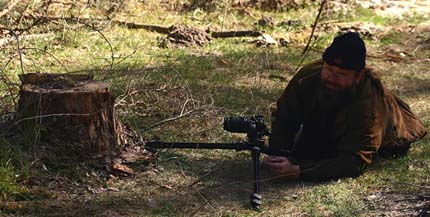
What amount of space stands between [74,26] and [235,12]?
2257mm

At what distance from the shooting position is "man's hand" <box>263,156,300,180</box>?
191 inches

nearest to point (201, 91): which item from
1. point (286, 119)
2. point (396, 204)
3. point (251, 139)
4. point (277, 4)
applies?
point (286, 119)

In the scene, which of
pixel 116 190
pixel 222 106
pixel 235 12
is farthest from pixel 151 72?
pixel 235 12

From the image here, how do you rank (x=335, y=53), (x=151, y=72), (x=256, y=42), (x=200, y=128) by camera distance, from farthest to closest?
(x=256, y=42)
(x=151, y=72)
(x=200, y=128)
(x=335, y=53)

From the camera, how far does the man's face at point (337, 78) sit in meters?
4.68

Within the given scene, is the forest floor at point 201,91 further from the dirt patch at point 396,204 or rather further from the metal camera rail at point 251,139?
the metal camera rail at point 251,139

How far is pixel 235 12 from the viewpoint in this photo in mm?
10031

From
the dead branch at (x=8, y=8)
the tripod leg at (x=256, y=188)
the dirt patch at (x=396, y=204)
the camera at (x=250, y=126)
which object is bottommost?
the dirt patch at (x=396, y=204)

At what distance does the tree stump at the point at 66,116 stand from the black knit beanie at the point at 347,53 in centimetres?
136

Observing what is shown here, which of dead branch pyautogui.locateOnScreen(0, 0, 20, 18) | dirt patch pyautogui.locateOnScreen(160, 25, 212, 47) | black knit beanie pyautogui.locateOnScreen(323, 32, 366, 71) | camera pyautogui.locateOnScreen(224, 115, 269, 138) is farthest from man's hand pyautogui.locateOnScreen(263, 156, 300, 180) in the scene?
dirt patch pyautogui.locateOnScreen(160, 25, 212, 47)

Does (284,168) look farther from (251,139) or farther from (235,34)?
(235,34)

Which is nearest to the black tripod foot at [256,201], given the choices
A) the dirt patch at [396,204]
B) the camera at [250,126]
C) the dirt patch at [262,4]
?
the camera at [250,126]

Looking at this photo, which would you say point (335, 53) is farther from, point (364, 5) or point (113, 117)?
point (364, 5)

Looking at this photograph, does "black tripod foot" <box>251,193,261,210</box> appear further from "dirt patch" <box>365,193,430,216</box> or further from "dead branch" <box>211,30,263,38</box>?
"dead branch" <box>211,30,263,38</box>
